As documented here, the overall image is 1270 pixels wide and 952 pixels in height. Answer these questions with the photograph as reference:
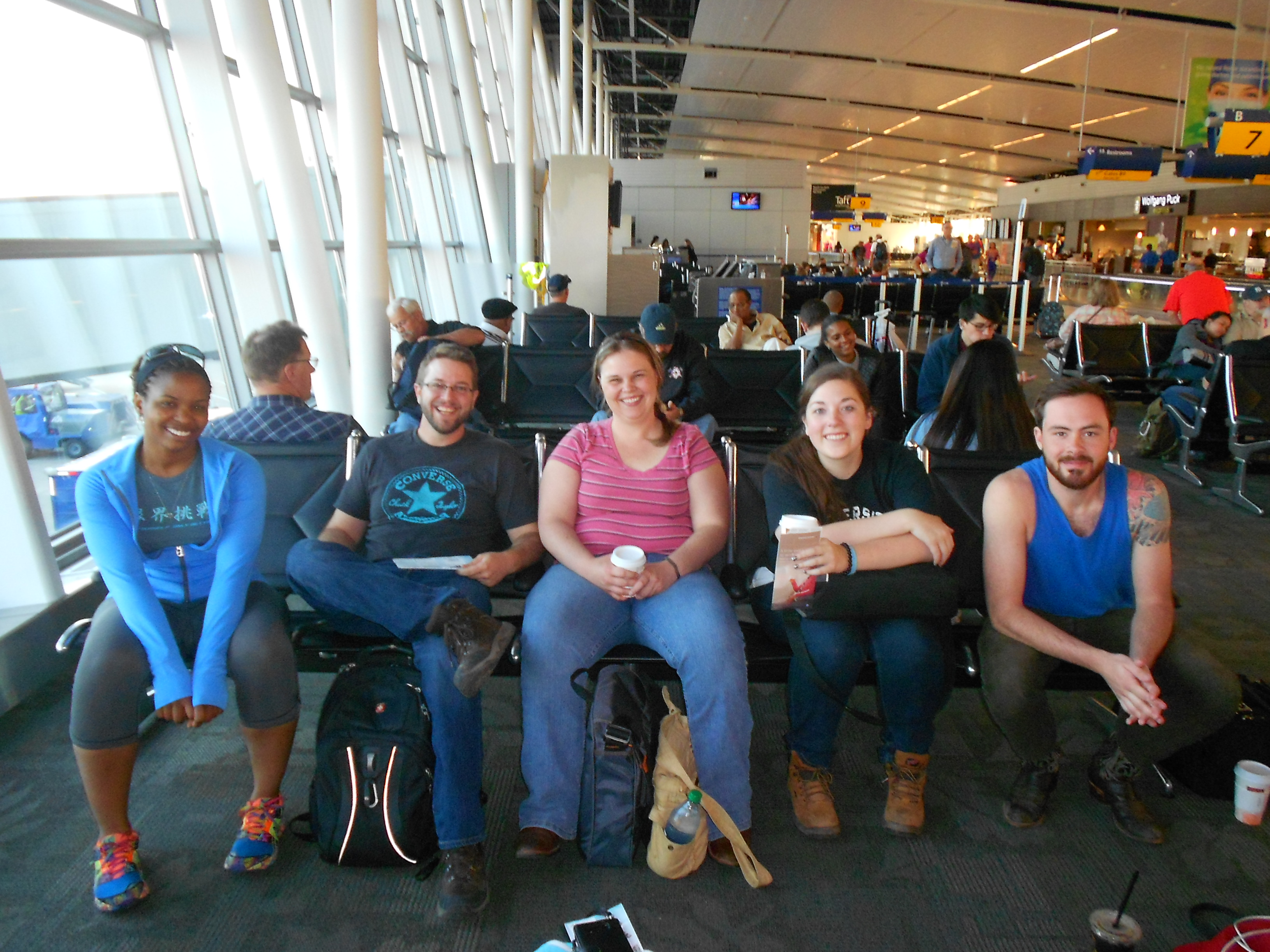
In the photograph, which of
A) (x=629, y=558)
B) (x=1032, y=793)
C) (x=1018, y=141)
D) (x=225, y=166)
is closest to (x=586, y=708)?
(x=629, y=558)

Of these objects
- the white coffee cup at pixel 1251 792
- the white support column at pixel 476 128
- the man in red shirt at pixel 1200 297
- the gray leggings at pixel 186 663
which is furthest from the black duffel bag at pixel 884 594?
the white support column at pixel 476 128

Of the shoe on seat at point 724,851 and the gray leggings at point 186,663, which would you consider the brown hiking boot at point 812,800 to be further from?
the gray leggings at point 186,663

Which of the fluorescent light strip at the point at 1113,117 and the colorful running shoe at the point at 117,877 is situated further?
the fluorescent light strip at the point at 1113,117

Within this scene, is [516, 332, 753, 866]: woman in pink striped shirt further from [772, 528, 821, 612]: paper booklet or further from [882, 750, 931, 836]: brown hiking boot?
[882, 750, 931, 836]: brown hiking boot

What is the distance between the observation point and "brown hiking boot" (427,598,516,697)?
7.67 feet

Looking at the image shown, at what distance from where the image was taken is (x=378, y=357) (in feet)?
20.7

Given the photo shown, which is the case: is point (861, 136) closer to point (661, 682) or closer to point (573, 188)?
point (573, 188)

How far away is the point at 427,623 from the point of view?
251 cm

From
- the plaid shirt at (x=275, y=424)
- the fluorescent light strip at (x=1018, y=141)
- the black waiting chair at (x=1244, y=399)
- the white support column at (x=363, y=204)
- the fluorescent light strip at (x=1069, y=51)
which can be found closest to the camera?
the plaid shirt at (x=275, y=424)

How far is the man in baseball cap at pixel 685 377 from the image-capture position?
17.3ft

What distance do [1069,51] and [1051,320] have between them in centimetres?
1001

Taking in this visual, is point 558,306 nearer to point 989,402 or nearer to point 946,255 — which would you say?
point 989,402

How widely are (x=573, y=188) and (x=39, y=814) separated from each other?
12.2 metres

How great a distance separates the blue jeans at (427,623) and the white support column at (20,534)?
1372mm
